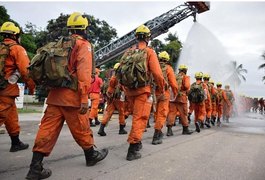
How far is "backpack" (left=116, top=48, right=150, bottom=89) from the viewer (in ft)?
15.3

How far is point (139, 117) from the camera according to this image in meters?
4.67

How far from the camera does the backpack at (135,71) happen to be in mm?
4660

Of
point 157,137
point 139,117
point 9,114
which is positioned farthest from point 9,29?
point 157,137

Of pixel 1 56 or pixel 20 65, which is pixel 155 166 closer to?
pixel 20 65

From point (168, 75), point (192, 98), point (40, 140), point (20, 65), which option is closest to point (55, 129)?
point (40, 140)

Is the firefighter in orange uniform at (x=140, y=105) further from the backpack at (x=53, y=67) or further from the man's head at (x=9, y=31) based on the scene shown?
the man's head at (x=9, y=31)

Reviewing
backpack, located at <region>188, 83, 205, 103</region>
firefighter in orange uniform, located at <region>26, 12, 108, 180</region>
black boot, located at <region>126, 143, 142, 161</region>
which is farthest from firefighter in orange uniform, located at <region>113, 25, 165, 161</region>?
backpack, located at <region>188, 83, 205, 103</region>

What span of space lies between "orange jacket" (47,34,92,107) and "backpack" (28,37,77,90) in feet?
0.28

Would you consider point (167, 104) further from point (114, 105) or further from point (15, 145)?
point (15, 145)

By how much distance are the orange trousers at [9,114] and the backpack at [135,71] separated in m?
1.86

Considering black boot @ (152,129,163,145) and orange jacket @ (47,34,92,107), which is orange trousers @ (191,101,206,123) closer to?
black boot @ (152,129,163,145)

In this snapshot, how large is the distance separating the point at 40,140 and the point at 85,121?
62 centimetres

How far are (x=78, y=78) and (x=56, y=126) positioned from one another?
2.32 ft

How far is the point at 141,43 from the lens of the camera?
511cm
